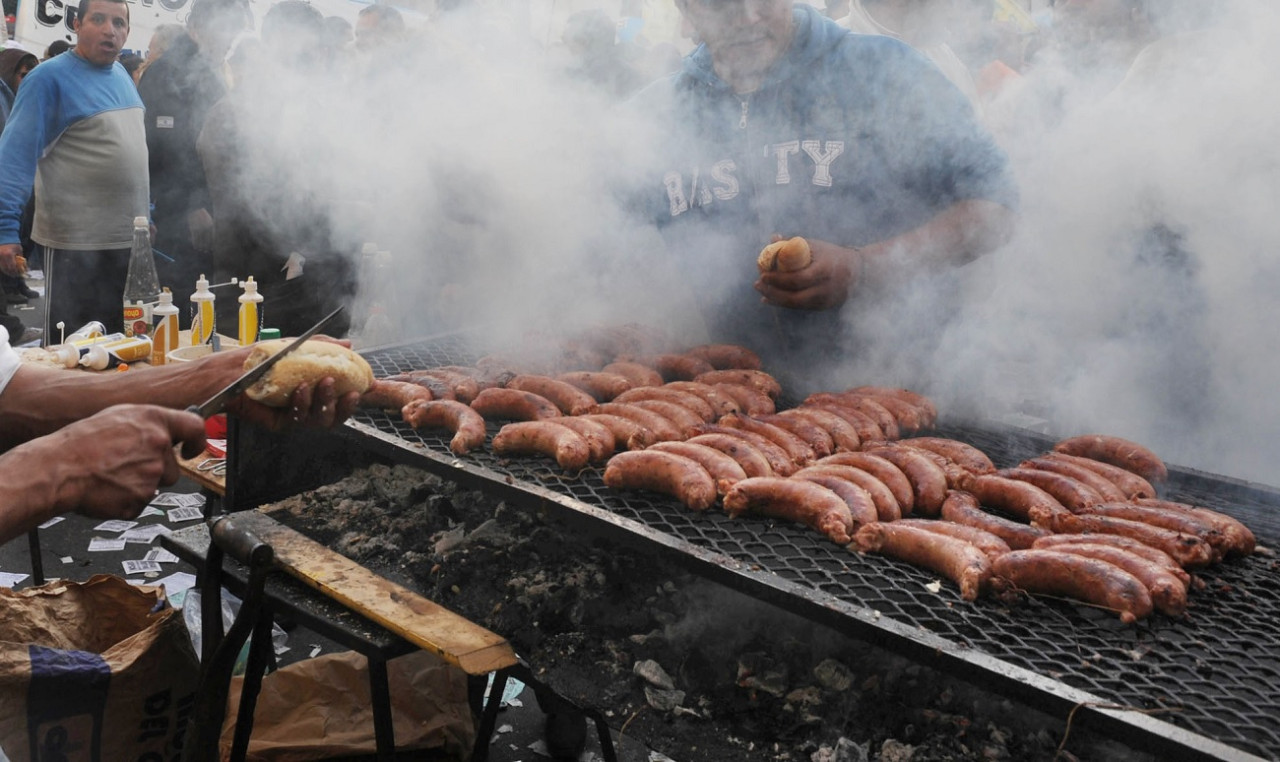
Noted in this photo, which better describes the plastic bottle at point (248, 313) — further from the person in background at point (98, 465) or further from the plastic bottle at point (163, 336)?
the person in background at point (98, 465)

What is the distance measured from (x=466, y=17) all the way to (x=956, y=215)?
4.04m

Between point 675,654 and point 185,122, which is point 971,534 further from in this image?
point 185,122

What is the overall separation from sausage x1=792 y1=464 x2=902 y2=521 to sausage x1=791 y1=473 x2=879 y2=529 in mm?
27

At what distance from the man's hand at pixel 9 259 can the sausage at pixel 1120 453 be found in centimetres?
776

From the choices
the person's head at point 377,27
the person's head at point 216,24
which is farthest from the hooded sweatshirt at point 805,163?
the person's head at point 216,24

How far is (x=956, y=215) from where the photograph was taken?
157 inches

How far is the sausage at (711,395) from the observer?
3625mm

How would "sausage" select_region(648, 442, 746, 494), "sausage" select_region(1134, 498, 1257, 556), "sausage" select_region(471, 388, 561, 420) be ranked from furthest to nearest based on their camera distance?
"sausage" select_region(471, 388, 561, 420), "sausage" select_region(648, 442, 746, 494), "sausage" select_region(1134, 498, 1257, 556)

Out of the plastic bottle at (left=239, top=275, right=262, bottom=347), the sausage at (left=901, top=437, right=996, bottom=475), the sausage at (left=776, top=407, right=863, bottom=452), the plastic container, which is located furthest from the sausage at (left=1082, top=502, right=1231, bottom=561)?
the plastic container

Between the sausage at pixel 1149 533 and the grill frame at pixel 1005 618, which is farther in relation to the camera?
the sausage at pixel 1149 533

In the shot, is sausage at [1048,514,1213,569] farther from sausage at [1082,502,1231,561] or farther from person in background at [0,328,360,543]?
person in background at [0,328,360,543]

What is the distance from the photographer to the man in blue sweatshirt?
6617 mm

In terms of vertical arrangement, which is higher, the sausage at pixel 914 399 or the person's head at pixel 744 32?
the person's head at pixel 744 32

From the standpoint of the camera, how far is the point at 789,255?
353 centimetres
